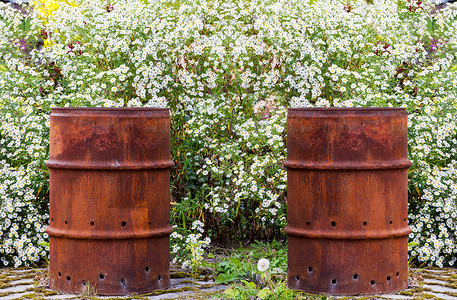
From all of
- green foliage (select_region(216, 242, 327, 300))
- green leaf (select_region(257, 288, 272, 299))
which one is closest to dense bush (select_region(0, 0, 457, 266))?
green foliage (select_region(216, 242, 327, 300))

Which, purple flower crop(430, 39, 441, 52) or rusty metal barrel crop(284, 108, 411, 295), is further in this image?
purple flower crop(430, 39, 441, 52)

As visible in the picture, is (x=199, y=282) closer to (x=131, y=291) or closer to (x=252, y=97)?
(x=131, y=291)

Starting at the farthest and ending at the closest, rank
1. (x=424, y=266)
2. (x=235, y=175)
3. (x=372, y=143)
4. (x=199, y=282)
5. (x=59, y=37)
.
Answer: (x=59, y=37) < (x=235, y=175) < (x=424, y=266) < (x=199, y=282) < (x=372, y=143)

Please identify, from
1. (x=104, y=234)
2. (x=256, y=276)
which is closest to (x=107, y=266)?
(x=104, y=234)

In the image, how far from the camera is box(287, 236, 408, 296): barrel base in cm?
358

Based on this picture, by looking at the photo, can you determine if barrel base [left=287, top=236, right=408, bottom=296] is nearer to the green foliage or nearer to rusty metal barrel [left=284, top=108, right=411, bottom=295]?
rusty metal barrel [left=284, top=108, right=411, bottom=295]

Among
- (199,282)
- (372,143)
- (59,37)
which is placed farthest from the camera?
(59,37)

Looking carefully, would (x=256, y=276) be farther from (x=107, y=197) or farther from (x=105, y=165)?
(x=105, y=165)

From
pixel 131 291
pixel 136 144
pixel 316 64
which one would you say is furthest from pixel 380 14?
pixel 131 291

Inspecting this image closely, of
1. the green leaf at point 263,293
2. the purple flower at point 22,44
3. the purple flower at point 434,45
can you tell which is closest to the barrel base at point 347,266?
the green leaf at point 263,293

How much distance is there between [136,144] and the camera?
3.66 metres

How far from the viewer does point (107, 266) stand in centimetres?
365

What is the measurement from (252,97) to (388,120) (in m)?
1.77

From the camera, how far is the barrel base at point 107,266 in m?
3.65
